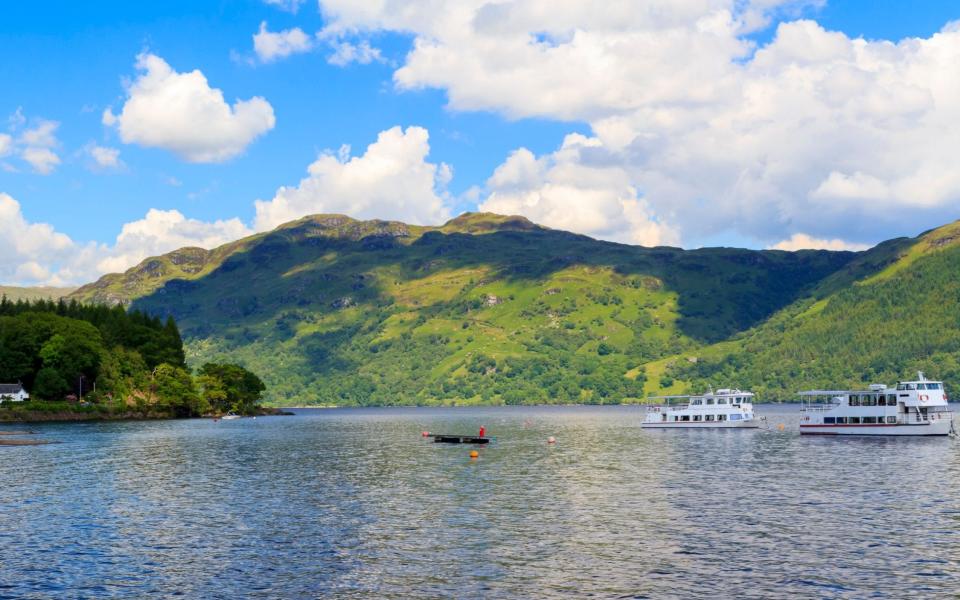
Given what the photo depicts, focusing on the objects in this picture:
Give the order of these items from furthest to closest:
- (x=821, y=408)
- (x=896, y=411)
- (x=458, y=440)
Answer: (x=821, y=408) < (x=458, y=440) < (x=896, y=411)

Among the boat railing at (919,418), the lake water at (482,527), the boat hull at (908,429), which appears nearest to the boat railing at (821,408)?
the boat hull at (908,429)

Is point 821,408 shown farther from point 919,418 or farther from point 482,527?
point 482,527

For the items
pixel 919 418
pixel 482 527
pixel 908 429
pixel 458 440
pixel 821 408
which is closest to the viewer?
pixel 482 527

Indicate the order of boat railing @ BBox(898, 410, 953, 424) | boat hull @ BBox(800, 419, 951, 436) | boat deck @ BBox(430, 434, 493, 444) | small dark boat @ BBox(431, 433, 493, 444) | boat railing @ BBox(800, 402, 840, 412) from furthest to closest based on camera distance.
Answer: boat railing @ BBox(800, 402, 840, 412), boat railing @ BBox(898, 410, 953, 424), boat hull @ BBox(800, 419, 951, 436), small dark boat @ BBox(431, 433, 493, 444), boat deck @ BBox(430, 434, 493, 444)

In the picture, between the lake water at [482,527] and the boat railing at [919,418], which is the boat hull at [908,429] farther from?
the lake water at [482,527]

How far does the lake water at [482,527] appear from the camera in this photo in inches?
1975

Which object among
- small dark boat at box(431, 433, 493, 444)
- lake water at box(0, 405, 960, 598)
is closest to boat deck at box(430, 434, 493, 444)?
small dark boat at box(431, 433, 493, 444)

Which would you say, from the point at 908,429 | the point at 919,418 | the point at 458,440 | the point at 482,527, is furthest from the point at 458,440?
the point at 482,527

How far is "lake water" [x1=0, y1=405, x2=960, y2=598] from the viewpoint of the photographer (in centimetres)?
5016

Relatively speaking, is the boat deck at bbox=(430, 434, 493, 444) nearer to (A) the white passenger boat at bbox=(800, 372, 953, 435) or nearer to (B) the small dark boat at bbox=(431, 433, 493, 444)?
(B) the small dark boat at bbox=(431, 433, 493, 444)

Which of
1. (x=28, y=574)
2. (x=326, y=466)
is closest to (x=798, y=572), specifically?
(x=28, y=574)

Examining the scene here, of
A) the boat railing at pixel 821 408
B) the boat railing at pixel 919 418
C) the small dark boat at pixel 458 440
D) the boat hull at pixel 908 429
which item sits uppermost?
the boat railing at pixel 821 408

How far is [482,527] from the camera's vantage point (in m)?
68.3

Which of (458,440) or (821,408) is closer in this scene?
(458,440)
